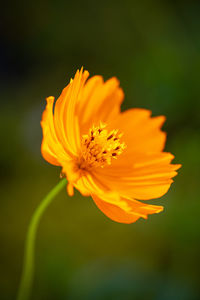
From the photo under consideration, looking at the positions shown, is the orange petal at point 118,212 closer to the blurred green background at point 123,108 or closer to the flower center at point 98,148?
the flower center at point 98,148

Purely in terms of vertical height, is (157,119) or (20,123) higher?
(20,123)

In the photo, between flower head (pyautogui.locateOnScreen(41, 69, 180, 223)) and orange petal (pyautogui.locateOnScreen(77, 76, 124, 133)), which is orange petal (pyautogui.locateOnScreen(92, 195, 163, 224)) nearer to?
flower head (pyautogui.locateOnScreen(41, 69, 180, 223))

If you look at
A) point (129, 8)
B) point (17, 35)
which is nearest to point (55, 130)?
point (17, 35)

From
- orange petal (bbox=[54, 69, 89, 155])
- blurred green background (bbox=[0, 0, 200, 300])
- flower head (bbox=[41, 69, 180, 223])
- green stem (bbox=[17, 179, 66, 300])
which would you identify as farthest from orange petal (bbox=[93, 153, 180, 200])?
blurred green background (bbox=[0, 0, 200, 300])

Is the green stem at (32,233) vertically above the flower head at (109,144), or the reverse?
the flower head at (109,144)

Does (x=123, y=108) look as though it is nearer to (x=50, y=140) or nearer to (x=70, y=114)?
(x=70, y=114)

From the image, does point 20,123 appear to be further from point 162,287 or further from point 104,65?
point 162,287

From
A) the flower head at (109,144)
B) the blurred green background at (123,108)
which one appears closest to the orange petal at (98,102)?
the flower head at (109,144)

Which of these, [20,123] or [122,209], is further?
[20,123]
